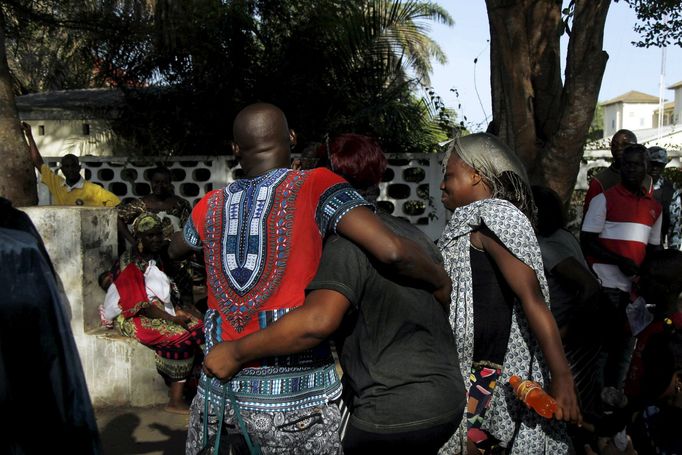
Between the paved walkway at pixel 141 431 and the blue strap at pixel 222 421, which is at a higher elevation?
the blue strap at pixel 222 421

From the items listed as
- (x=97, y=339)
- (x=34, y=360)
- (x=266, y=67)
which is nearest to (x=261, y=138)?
(x=34, y=360)

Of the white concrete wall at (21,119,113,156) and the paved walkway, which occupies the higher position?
the white concrete wall at (21,119,113,156)

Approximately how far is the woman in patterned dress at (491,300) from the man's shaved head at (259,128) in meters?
0.76

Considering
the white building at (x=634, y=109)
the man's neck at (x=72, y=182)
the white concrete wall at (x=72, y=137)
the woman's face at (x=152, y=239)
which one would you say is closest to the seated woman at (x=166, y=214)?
the woman's face at (x=152, y=239)

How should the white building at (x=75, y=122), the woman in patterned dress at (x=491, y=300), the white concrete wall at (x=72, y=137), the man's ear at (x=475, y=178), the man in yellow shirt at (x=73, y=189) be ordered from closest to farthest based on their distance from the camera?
the woman in patterned dress at (x=491, y=300) < the man's ear at (x=475, y=178) < the man in yellow shirt at (x=73, y=189) < the white building at (x=75, y=122) < the white concrete wall at (x=72, y=137)

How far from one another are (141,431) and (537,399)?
298 cm

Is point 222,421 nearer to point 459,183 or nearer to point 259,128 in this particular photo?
point 259,128

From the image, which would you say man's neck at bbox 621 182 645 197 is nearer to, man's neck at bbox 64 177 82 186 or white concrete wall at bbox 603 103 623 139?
man's neck at bbox 64 177 82 186

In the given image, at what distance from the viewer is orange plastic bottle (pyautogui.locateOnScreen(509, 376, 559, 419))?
2322 mm

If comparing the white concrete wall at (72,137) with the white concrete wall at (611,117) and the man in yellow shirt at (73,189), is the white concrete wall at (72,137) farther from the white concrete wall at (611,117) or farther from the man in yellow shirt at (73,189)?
the white concrete wall at (611,117)

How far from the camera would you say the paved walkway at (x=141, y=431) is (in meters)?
4.21

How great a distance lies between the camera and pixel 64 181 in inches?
255

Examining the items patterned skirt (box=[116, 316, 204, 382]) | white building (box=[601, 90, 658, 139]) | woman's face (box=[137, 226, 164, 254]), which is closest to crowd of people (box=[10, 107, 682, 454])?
patterned skirt (box=[116, 316, 204, 382])

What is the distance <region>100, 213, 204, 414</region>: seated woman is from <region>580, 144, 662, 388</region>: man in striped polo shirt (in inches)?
107
